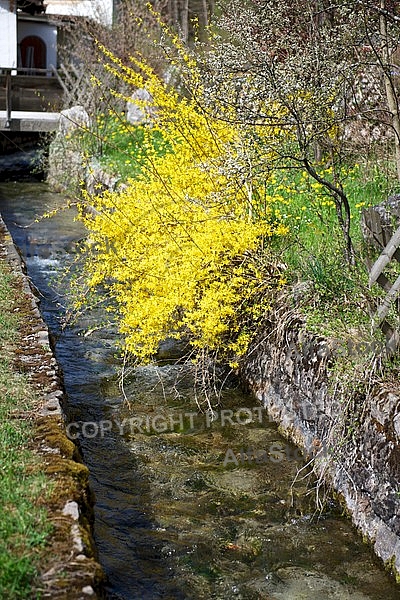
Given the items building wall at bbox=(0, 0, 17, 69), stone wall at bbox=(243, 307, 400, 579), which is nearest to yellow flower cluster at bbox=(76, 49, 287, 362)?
stone wall at bbox=(243, 307, 400, 579)

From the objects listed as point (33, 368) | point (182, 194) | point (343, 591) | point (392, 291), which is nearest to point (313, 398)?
point (392, 291)

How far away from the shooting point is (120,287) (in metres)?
6.76

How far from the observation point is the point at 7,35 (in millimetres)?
27438

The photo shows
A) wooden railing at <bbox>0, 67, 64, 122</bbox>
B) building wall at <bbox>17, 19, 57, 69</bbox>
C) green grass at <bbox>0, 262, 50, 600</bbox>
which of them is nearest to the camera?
green grass at <bbox>0, 262, 50, 600</bbox>

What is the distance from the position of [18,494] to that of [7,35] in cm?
2665

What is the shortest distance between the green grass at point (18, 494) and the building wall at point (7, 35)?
81.9 ft

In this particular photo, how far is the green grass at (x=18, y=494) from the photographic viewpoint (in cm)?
292

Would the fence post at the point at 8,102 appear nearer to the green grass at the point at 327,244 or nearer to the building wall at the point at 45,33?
the green grass at the point at 327,244

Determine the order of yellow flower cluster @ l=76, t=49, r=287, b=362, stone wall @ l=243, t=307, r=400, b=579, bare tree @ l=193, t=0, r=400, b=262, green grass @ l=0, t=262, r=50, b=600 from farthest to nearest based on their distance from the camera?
yellow flower cluster @ l=76, t=49, r=287, b=362
bare tree @ l=193, t=0, r=400, b=262
stone wall @ l=243, t=307, r=400, b=579
green grass @ l=0, t=262, r=50, b=600

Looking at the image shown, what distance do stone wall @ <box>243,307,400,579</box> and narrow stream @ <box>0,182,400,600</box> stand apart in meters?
0.15

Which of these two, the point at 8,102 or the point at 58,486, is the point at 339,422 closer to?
the point at 58,486

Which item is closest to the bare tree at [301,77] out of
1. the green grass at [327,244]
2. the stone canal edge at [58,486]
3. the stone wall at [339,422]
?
the green grass at [327,244]

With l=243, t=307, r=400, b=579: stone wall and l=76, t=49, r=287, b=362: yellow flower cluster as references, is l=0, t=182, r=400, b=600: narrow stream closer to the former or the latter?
l=243, t=307, r=400, b=579: stone wall

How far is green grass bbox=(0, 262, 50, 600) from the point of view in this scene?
2.92m
